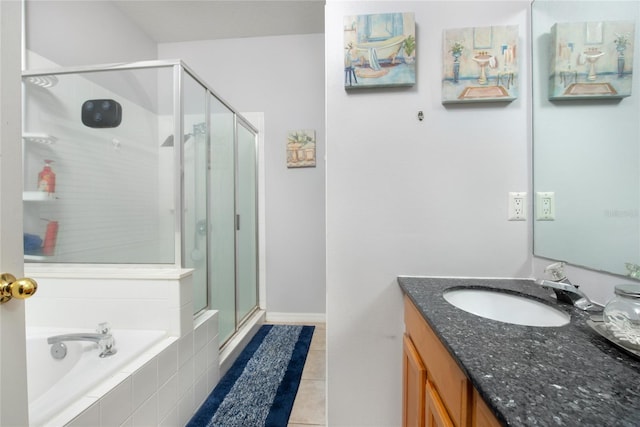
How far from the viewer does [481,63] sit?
1.04 meters

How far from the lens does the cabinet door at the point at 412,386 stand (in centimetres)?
81

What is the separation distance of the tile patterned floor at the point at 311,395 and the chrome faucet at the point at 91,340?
0.94 meters

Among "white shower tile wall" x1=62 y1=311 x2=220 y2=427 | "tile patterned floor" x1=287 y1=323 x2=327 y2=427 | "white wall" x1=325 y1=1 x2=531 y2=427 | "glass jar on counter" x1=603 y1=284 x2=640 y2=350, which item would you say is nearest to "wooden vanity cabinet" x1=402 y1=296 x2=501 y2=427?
"white wall" x1=325 y1=1 x2=531 y2=427

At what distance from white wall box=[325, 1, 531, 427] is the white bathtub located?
875 mm

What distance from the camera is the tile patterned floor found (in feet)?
4.37

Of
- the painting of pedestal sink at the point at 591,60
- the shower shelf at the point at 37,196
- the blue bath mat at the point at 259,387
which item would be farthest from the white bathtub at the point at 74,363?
the painting of pedestal sink at the point at 591,60

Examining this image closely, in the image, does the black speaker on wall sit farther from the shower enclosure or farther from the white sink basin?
the white sink basin

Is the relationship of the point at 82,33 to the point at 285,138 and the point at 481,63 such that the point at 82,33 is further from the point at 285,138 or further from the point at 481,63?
the point at 481,63

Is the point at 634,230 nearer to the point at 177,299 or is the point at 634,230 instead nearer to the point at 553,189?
the point at 553,189

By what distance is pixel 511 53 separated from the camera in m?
1.02

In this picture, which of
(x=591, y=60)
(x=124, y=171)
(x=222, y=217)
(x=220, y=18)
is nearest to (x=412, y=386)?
(x=591, y=60)

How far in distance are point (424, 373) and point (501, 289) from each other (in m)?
0.43

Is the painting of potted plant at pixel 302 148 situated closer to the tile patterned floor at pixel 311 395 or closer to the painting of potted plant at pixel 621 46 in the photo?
the tile patterned floor at pixel 311 395

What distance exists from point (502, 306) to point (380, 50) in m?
1.13
